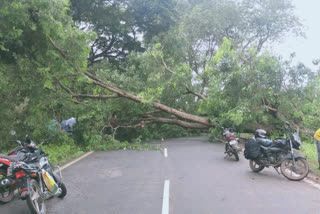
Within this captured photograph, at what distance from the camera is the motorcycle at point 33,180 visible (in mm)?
5266

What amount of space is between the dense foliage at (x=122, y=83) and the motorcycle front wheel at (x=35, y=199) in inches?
317

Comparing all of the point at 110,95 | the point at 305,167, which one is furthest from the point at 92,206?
the point at 110,95

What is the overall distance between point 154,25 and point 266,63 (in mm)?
13350

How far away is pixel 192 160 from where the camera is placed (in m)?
11.6

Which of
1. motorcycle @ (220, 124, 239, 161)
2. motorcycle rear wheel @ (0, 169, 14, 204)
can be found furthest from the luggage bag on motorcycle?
motorcycle rear wheel @ (0, 169, 14, 204)

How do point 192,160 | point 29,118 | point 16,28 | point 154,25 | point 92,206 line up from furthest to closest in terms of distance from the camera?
point 154,25 < point 29,118 < point 16,28 < point 192,160 < point 92,206

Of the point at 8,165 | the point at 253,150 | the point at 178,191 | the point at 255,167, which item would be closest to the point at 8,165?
the point at 8,165

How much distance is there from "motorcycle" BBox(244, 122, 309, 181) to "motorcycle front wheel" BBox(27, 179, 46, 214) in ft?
18.3

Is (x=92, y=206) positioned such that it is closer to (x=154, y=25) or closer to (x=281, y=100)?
(x=281, y=100)

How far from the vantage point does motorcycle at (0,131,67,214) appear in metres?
5.27

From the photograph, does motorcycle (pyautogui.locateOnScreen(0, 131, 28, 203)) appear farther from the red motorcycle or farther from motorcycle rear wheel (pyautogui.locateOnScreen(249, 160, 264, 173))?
motorcycle rear wheel (pyautogui.locateOnScreen(249, 160, 264, 173))

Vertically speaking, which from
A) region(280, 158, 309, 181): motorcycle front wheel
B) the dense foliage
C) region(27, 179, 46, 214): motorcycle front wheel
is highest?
the dense foliage

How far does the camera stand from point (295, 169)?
26.3ft

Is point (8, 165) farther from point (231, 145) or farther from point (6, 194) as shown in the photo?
point (231, 145)
